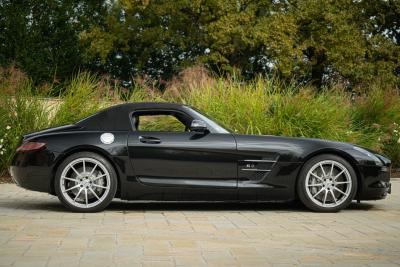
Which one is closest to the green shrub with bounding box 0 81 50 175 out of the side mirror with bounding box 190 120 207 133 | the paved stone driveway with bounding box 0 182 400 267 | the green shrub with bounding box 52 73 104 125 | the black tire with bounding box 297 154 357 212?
the green shrub with bounding box 52 73 104 125

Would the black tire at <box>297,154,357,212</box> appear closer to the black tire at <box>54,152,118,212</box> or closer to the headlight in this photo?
the headlight

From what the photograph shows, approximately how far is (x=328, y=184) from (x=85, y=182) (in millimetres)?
2854

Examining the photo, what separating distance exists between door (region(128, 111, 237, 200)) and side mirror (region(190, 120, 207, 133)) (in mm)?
97

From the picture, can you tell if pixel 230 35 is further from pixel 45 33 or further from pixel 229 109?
pixel 229 109

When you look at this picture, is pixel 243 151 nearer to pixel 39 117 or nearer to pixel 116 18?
pixel 39 117

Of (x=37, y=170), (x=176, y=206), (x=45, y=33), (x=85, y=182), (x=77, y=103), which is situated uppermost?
(x=45, y=33)

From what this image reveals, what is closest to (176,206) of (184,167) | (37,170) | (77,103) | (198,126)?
(184,167)

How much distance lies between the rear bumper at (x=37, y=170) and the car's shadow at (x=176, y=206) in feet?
1.45

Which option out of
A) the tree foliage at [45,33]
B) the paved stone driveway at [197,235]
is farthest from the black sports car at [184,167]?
the tree foliage at [45,33]

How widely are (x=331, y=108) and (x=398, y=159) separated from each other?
221 centimetres

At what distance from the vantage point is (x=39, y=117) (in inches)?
549

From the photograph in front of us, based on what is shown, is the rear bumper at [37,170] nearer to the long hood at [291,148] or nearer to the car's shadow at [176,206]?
the car's shadow at [176,206]

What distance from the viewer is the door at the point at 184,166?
8781 mm

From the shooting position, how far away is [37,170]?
8.79m
